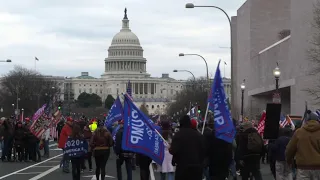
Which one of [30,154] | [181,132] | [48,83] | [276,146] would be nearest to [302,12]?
[30,154]

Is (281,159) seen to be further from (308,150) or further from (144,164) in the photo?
(308,150)

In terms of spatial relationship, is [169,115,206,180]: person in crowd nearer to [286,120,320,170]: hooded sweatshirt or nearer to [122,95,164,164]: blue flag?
[286,120,320,170]: hooded sweatshirt

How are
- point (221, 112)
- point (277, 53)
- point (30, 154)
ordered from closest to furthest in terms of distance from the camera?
point (221, 112) → point (30, 154) → point (277, 53)

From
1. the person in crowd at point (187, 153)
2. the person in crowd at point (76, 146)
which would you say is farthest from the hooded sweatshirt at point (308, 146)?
the person in crowd at point (76, 146)

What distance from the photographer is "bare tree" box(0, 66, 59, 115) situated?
11531 cm

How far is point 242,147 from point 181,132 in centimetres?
402

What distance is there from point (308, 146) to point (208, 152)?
92.3 inches

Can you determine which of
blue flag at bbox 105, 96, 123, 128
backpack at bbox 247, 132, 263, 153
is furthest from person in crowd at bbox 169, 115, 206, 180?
blue flag at bbox 105, 96, 123, 128

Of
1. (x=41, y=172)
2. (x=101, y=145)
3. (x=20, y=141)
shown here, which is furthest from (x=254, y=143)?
(x=20, y=141)

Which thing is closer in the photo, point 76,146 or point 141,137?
point 141,137

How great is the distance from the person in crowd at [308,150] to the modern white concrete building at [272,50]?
35.1 meters

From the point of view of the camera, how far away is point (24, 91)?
390ft

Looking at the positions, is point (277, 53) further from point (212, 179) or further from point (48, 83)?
point (48, 83)

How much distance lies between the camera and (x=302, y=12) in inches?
1906
